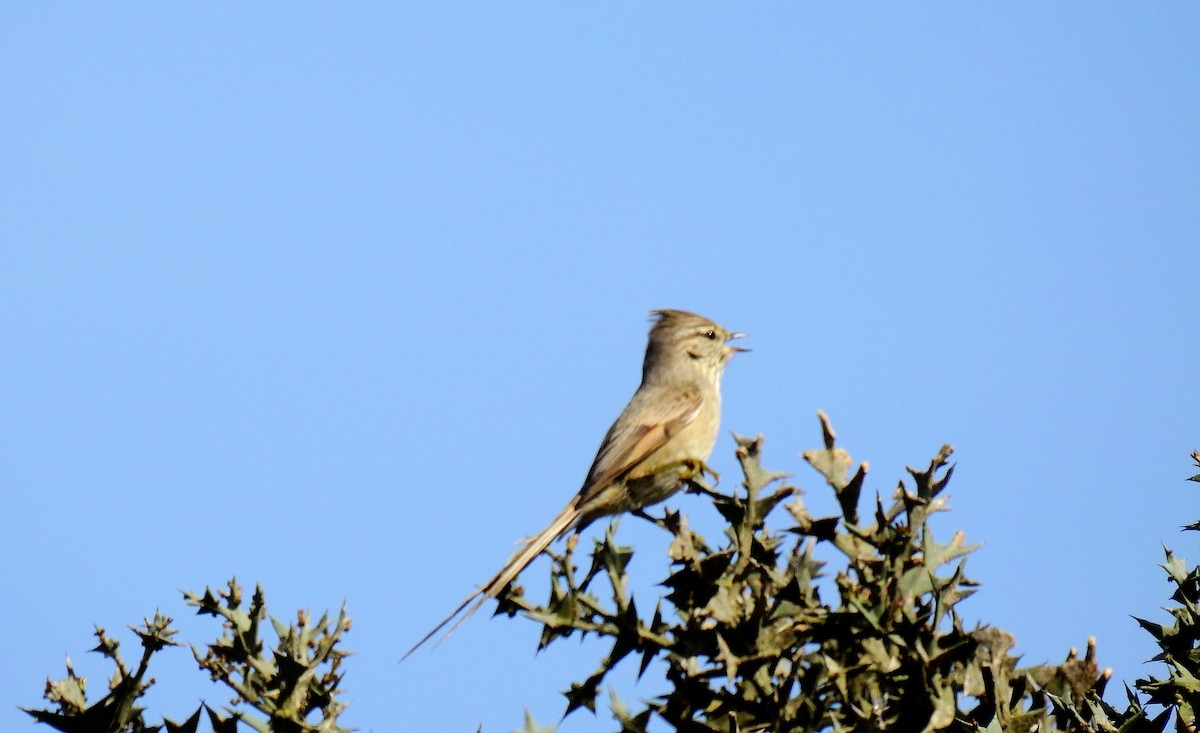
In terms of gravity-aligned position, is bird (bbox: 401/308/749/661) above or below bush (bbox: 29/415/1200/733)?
above

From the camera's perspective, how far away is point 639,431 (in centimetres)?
834

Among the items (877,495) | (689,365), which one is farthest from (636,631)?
(689,365)

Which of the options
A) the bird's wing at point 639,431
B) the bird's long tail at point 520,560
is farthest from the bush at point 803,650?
the bird's wing at point 639,431

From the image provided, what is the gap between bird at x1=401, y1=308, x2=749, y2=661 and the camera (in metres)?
7.65

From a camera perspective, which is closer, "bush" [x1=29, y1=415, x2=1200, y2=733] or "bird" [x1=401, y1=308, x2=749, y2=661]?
"bush" [x1=29, y1=415, x2=1200, y2=733]

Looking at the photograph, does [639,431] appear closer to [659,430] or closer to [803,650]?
[659,430]

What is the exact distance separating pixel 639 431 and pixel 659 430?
5.1 inches

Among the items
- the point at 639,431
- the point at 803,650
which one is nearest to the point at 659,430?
the point at 639,431

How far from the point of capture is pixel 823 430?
3.91m

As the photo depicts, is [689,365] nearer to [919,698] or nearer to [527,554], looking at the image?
[527,554]

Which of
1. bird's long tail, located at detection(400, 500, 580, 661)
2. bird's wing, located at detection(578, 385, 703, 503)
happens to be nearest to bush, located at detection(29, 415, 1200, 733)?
bird's long tail, located at detection(400, 500, 580, 661)

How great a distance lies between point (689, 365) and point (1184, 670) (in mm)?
5480

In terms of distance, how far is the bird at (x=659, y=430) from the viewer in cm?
765

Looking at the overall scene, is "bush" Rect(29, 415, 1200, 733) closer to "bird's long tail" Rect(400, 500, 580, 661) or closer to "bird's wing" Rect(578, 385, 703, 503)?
"bird's long tail" Rect(400, 500, 580, 661)
